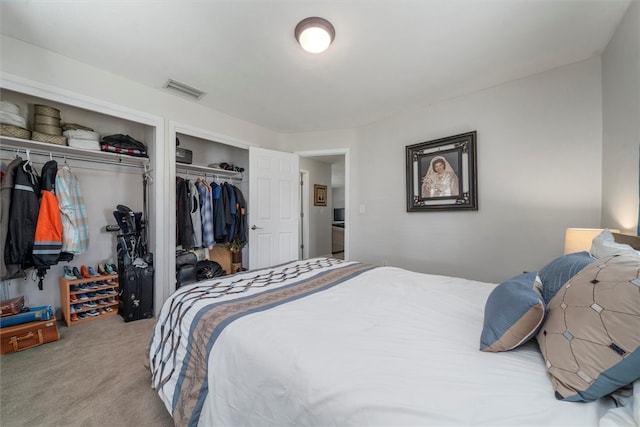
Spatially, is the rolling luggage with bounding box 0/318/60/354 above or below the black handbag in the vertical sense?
below

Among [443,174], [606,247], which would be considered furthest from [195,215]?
[606,247]

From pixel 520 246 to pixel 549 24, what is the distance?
178cm

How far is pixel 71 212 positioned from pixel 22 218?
303mm

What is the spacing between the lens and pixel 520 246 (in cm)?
231

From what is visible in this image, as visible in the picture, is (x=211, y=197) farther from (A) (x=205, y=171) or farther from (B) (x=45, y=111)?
(B) (x=45, y=111)

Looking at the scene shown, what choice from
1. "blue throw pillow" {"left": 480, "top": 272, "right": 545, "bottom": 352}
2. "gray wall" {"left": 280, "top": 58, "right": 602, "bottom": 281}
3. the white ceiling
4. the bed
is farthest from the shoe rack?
"blue throw pillow" {"left": 480, "top": 272, "right": 545, "bottom": 352}

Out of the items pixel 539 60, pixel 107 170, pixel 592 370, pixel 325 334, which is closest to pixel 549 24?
pixel 539 60

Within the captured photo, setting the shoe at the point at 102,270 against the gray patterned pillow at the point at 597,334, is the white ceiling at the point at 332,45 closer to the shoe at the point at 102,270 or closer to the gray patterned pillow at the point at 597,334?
the gray patterned pillow at the point at 597,334

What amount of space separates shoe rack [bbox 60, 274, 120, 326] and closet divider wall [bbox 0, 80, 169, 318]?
119 millimetres

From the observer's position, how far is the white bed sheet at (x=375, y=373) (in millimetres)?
552

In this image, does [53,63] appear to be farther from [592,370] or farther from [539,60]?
[539,60]

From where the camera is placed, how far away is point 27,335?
6.13 ft

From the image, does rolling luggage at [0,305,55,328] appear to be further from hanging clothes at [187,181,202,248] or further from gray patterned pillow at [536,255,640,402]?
gray patterned pillow at [536,255,640,402]

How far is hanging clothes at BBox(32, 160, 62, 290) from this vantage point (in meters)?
2.01
